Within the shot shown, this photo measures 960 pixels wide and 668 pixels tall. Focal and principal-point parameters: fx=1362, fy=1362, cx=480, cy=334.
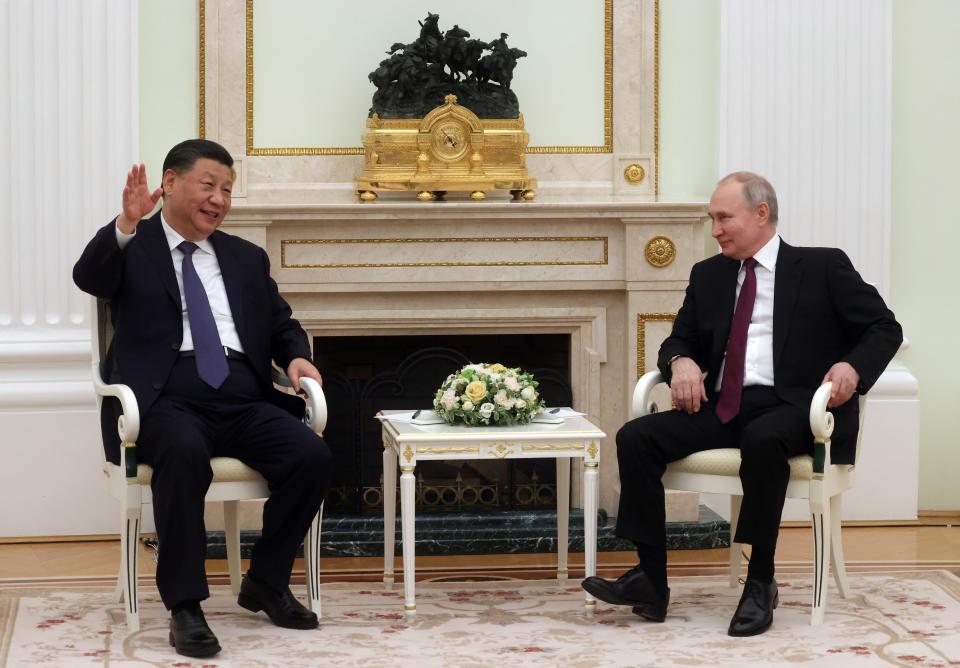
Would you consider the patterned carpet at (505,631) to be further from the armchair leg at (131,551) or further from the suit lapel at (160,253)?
the suit lapel at (160,253)

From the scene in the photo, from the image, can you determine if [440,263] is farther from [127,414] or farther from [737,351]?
[127,414]

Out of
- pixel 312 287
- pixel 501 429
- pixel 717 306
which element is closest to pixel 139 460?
pixel 501 429

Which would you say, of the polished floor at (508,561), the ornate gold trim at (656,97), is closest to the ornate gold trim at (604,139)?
the ornate gold trim at (656,97)

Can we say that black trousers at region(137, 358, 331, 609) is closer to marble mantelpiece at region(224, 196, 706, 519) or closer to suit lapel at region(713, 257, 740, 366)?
marble mantelpiece at region(224, 196, 706, 519)

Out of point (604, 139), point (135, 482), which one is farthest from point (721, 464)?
point (604, 139)

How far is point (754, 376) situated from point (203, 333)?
A: 5.66ft

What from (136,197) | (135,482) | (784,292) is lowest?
(135,482)

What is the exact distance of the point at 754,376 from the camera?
14.1 feet

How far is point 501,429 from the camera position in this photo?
4.29 metres

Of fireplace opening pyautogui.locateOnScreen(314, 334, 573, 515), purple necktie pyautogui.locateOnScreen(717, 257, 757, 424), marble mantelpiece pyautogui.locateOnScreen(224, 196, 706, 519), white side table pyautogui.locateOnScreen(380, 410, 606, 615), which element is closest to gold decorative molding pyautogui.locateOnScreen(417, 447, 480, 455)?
white side table pyautogui.locateOnScreen(380, 410, 606, 615)

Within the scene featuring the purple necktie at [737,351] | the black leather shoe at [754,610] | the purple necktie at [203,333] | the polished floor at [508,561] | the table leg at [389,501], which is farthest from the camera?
the polished floor at [508,561]

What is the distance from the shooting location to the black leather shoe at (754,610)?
12.9 ft

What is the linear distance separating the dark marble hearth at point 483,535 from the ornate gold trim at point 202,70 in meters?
1.63

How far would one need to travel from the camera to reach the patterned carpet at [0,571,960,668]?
370 centimetres
